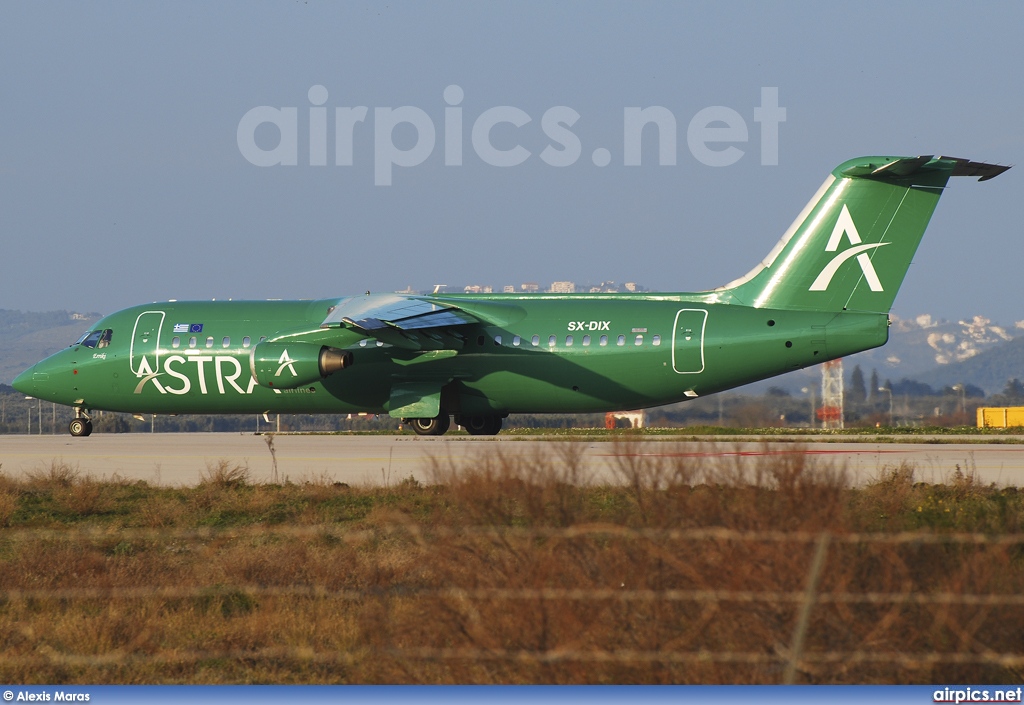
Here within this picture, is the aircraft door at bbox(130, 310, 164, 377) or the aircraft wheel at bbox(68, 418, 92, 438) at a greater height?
the aircraft door at bbox(130, 310, 164, 377)

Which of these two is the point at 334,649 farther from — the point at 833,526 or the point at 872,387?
the point at 872,387

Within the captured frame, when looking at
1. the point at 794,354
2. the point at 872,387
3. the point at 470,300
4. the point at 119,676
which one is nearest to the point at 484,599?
the point at 119,676

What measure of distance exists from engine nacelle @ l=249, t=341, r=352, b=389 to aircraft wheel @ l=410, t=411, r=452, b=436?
4299 mm

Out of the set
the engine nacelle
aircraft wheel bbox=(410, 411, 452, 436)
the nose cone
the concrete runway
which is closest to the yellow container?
the concrete runway

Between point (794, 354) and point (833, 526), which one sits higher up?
point (794, 354)

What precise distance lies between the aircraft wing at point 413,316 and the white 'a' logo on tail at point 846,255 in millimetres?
8300

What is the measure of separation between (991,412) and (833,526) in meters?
46.0

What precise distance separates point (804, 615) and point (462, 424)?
28.0 metres

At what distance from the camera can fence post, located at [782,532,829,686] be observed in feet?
23.9

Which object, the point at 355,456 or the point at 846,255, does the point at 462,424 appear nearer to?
the point at 355,456

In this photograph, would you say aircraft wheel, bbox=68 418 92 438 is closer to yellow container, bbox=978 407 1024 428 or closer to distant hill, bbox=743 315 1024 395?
yellow container, bbox=978 407 1024 428

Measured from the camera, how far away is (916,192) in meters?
29.1

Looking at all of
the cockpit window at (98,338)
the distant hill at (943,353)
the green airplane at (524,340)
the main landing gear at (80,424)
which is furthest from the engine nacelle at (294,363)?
the distant hill at (943,353)

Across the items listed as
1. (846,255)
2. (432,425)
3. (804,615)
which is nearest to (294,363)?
(432,425)
